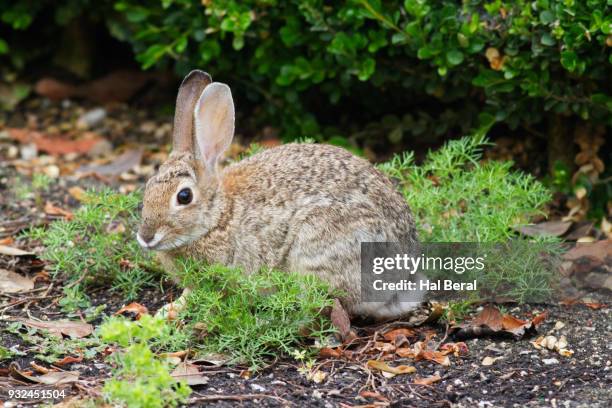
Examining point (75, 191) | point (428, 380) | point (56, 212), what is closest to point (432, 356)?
point (428, 380)

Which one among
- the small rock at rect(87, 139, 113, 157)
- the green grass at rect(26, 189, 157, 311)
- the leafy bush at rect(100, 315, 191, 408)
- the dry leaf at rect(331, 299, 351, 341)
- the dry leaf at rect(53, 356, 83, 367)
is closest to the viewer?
the leafy bush at rect(100, 315, 191, 408)

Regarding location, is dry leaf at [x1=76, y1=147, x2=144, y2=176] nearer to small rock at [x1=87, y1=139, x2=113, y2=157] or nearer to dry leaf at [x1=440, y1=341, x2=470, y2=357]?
small rock at [x1=87, y1=139, x2=113, y2=157]

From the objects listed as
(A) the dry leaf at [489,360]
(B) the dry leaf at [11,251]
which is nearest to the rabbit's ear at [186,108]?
(B) the dry leaf at [11,251]

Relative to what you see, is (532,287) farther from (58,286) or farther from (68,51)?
(68,51)

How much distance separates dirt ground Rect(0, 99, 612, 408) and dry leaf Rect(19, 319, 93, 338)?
0.15m

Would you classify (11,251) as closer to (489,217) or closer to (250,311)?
(250,311)

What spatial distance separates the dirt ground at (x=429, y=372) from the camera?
17.8 ft

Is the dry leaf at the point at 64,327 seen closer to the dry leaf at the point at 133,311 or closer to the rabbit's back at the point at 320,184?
the dry leaf at the point at 133,311

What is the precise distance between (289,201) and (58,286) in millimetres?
1813

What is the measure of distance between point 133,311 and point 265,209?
3.64 feet

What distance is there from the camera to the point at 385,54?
8703 millimetres

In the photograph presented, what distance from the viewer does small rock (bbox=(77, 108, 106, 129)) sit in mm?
10672

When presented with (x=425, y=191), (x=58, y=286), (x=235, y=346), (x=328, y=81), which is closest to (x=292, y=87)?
(x=328, y=81)

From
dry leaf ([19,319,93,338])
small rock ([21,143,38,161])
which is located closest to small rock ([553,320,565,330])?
dry leaf ([19,319,93,338])
